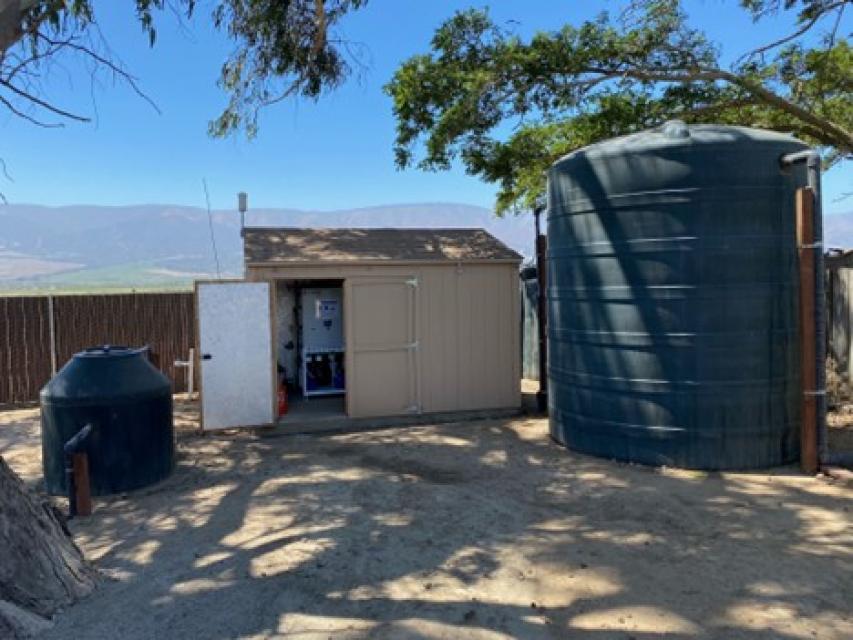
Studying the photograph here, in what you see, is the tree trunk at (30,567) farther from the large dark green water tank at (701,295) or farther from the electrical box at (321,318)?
the electrical box at (321,318)

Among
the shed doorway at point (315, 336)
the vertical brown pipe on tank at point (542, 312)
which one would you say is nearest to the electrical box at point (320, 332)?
the shed doorway at point (315, 336)

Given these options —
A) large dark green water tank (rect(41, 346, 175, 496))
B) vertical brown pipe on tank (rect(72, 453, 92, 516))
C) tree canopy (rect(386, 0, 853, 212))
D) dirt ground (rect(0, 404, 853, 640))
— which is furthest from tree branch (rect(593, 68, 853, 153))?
vertical brown pipe on tank (rect(72, 453, 92, 516))

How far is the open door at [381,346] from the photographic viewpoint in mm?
9133

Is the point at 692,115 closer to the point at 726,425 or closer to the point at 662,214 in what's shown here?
the point at 662,214

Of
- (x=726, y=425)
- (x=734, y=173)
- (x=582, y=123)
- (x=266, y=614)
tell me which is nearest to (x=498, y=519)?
(x=266, y=614)

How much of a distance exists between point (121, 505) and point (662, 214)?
18.6 feet

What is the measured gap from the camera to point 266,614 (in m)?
3.71

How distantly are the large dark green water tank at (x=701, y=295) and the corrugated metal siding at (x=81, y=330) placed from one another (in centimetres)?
863

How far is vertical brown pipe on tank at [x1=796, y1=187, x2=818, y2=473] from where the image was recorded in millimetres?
6297

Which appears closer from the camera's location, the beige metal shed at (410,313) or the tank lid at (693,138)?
the tank lid at (693,138)

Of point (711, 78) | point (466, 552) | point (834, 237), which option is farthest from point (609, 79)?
point (834, 237)

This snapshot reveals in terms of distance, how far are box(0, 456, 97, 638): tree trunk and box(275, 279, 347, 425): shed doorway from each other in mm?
→ 6074

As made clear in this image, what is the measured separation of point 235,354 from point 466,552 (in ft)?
16.4

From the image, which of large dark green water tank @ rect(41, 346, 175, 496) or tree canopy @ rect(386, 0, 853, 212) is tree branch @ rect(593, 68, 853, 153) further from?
large dark green water tank @ rect(41, 346, 175, 496)
